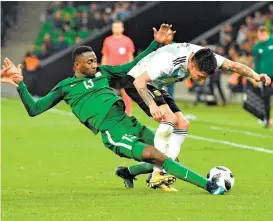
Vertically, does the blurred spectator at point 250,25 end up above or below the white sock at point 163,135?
below

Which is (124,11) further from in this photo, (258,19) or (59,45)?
(258,19)

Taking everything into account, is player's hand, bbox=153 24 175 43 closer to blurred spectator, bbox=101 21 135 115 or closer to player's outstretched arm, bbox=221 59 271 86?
player's outstretched arm, bbox=221 59 271 86

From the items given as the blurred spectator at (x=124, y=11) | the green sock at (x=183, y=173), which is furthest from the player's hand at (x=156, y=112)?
the blurred spectator at (x=124, y=11)

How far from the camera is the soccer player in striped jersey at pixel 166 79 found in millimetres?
9945

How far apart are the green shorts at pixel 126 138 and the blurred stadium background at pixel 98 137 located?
46 cm

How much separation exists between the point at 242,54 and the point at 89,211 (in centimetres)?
2199

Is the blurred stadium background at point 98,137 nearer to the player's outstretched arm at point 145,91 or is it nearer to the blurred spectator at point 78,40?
the blurred spectator at point 78,40

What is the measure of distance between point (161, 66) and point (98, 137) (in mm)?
8207

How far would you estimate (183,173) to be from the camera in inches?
388

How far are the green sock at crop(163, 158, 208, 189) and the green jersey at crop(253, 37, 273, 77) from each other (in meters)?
11.9

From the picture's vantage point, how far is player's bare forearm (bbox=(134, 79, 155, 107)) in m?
10.2

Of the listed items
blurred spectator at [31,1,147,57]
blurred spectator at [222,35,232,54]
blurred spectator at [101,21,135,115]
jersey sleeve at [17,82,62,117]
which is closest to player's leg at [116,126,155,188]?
jersey sleeve at [17,82,62,117]

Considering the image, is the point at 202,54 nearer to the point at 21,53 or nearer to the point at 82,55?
the point at 82,55

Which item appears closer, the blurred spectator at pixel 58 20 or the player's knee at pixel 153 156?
the player's knee at pixel 153 156
